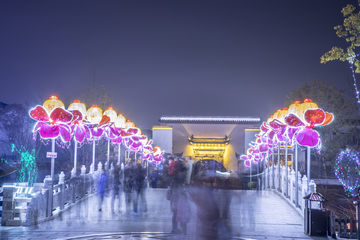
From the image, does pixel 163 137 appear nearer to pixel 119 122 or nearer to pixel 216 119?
pixel 216 119

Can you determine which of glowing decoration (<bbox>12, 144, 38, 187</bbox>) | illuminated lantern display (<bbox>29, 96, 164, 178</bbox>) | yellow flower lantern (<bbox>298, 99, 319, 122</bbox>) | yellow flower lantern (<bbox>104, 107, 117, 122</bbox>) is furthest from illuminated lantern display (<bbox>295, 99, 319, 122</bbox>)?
glowing decoration (<bbox>12, 144, 38, 187</bbox>)

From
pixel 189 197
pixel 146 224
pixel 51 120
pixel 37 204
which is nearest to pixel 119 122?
pixel 51 120

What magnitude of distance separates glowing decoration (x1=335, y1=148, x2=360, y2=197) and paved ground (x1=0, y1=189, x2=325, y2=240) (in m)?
7.44

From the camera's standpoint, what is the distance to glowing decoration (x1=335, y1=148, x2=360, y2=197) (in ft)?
51.2

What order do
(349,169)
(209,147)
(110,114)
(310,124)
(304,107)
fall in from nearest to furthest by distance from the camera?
1. (310,124)
2. (304,107)
3. (110,114)
4. (349,169)
5. (209,147)

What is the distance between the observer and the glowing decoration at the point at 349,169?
1562 centimetres

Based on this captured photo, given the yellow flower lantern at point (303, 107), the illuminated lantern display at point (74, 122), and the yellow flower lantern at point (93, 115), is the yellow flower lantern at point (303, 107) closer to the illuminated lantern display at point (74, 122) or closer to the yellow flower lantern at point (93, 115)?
the illuminated lantern display at point (74, 122)

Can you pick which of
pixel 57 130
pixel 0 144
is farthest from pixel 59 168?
pixel 57 130

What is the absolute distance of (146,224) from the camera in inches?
292

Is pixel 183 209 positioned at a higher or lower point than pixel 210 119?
lower

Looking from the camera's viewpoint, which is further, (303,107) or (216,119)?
(216,119)

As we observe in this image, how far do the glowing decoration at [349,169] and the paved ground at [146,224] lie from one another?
7437 millimetres

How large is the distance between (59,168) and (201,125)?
16.3 metres

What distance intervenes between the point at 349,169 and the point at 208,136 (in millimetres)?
18787
